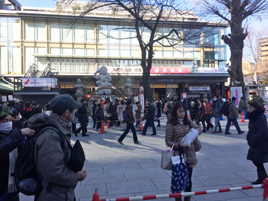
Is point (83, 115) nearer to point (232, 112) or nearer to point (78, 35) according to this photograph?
point (232, 112)

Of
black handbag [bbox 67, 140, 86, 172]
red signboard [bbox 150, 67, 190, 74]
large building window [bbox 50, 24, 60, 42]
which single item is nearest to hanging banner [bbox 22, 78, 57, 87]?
large building window [bbox 50, 24, 60, 42]

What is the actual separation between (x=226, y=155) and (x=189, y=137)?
407 centimetres

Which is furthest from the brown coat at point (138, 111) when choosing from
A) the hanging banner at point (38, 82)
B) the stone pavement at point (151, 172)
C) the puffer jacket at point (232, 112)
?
the hanging banner at point (38, 82)

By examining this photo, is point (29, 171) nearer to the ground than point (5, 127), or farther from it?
nearer to the ground

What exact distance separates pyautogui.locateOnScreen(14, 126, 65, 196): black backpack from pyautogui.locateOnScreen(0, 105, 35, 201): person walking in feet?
0.35

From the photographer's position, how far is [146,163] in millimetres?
6027

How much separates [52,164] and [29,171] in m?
0.31

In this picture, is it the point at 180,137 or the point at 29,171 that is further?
the point at 180,137

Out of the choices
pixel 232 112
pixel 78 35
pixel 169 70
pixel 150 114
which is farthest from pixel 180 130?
pixel 78 35

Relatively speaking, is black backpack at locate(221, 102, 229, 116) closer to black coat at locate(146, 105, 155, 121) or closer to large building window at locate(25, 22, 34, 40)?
black coat at locate(146, 105, 155, 121)

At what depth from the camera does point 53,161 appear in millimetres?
1886

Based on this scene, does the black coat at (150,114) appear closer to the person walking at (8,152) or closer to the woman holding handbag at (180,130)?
the woman holding handbag at (180,130)

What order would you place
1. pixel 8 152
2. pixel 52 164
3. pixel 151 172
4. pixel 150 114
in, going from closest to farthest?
pixel 52 164, pixel 8 152, pixel 151 172, pixel 150 114

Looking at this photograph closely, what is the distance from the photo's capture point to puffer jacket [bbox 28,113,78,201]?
1.89 meters
